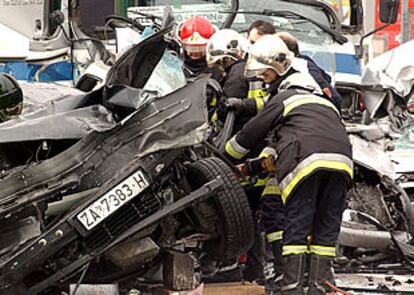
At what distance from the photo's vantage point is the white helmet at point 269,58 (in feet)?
17.5

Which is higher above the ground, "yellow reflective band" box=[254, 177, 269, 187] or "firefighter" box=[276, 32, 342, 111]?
"firefighter" box=[276, 32, 342, 111]

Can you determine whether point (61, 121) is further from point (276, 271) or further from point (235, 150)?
point (276, 271)

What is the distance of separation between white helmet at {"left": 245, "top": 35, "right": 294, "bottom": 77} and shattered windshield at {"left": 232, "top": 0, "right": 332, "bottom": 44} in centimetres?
230

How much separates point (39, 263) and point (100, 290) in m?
0.67

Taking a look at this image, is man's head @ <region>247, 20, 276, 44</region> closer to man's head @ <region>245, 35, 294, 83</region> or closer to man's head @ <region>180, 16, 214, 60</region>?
man's head @ <region>180, 16, 214, 60</region>

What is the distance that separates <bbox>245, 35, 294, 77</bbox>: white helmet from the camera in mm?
5328

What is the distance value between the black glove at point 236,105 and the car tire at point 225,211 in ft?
3.06

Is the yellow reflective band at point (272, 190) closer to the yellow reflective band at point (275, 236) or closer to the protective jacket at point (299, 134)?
the yellow reflective band at point (275, 236)

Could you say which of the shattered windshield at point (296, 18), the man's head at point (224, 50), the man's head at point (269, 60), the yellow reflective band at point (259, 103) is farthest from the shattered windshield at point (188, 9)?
the man's head at point (269, 60)

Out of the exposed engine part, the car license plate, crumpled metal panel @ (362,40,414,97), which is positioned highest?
the car license plate

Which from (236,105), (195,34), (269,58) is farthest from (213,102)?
(195,34)

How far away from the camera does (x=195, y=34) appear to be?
21.0ft

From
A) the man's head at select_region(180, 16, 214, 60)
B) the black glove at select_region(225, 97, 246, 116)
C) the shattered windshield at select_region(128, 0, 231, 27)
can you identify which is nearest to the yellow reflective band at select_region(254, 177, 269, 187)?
the black glove at select_region(225, 97, 246, 116)

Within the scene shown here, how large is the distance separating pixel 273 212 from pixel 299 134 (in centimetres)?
75
